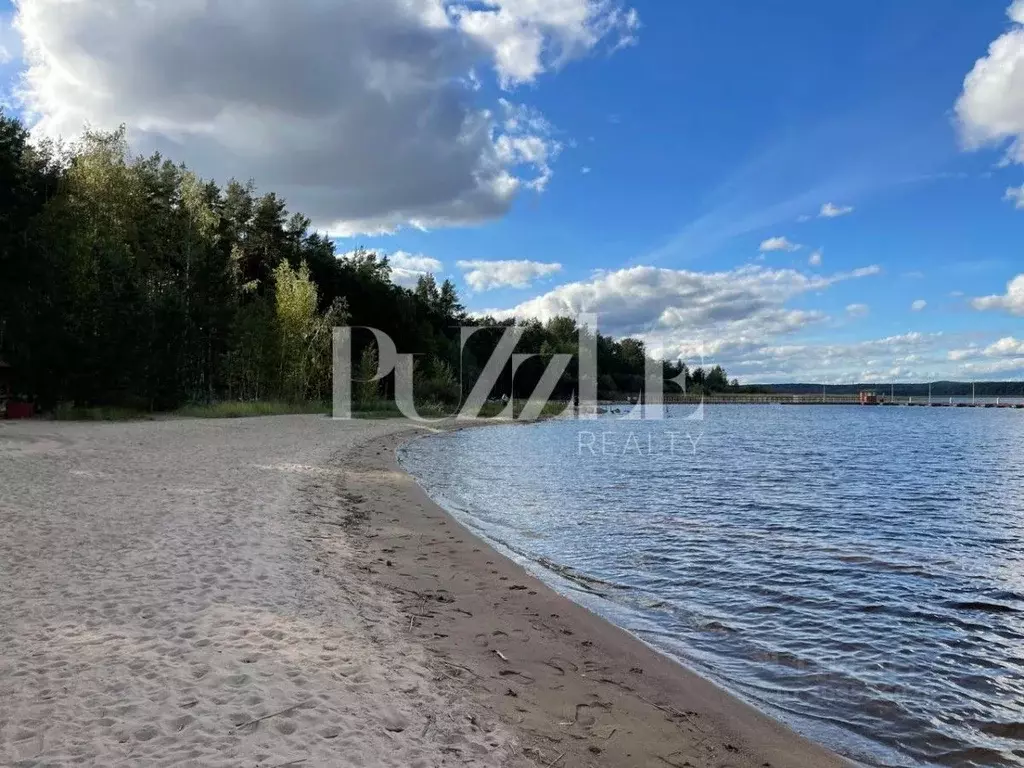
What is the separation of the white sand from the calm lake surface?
3261 mm

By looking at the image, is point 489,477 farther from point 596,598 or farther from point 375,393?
point 375,393

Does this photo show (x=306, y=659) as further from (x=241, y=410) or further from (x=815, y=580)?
(x=241, y=410)

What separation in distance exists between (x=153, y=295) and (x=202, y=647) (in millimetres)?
36608

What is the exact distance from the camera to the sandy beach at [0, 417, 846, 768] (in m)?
4.09

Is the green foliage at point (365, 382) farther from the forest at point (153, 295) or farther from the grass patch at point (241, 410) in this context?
the grass patch at point (241, 410)

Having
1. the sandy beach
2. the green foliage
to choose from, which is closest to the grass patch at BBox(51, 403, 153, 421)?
the sandy beach

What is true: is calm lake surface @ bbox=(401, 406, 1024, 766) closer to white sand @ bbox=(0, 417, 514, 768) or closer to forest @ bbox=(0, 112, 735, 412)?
white sand @ bbox=(0, 417, 514, 768)

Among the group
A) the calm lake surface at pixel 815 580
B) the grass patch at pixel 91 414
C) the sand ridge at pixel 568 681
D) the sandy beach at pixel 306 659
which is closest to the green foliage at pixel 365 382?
the grass patch at pixel 91 414

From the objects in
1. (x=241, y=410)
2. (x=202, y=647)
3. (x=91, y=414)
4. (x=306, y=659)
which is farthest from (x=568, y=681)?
(x=241, y=410)

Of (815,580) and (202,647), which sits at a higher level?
(202,647)

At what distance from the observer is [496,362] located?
9994 cm

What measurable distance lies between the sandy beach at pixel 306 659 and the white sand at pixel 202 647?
0.06 feet

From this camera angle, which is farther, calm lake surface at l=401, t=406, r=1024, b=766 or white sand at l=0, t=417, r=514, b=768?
calm lake surface at l=401, t=406, r=1024, b=766

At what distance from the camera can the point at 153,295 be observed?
121 feet
